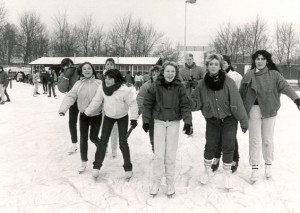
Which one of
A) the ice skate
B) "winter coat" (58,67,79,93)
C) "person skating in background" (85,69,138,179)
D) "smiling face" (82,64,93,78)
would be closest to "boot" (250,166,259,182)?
"person skating in background" (85,69,138,179)

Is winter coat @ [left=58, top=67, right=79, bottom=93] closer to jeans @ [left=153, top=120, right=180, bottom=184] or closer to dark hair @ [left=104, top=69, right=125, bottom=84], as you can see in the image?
dark hair @ [left=104, top=69, right=125, bottom=84]

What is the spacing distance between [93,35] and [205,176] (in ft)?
192

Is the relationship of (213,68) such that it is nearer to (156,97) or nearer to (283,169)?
(156,97)

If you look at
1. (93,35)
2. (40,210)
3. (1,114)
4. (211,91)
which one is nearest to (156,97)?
(211,91)

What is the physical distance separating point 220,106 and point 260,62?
0.92 m

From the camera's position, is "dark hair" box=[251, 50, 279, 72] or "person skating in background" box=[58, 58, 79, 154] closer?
"dark hair" box=[251, 50, 279, 72]

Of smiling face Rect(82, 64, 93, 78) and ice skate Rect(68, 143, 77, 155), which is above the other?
smiling face Rect(82, 64, 93, 78)

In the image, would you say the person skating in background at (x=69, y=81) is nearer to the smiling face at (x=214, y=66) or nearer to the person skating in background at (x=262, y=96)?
the smiling face at (x=214, y=66)

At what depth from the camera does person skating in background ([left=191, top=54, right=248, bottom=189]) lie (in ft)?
14.6

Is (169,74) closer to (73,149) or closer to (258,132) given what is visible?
(258,132)

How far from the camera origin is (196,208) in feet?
13.3

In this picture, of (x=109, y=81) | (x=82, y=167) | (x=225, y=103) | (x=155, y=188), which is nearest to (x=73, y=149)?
(x=82, y=167)

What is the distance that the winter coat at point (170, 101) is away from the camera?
432cm

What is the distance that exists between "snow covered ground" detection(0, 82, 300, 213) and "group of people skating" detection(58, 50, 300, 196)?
0.20m
